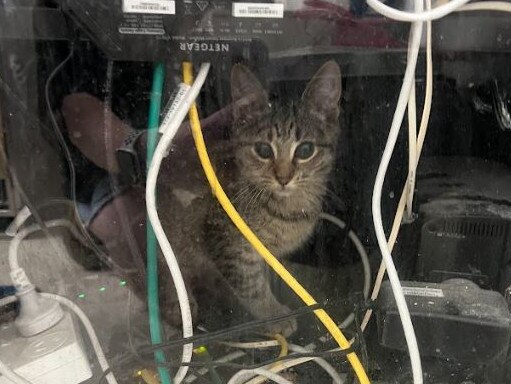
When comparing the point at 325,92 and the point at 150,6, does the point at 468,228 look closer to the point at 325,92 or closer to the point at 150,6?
the point at 325,92

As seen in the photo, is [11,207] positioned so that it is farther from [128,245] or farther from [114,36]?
[114,36]

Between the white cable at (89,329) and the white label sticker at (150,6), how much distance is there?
1.26 ft

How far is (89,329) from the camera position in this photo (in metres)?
0.62

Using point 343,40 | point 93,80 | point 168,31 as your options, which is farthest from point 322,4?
point 93,80


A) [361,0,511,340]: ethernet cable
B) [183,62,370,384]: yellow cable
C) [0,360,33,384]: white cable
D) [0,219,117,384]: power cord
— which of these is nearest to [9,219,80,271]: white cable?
[0,219,117,384]: power cord

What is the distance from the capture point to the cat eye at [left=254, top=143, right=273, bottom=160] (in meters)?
0.76

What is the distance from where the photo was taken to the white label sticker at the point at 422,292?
567 mm

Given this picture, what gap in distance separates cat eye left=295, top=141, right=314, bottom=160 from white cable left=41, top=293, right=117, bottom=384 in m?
0.42

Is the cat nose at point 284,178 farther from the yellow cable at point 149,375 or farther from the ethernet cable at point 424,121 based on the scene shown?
the yellow cable at point 149,375

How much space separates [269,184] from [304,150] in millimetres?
83

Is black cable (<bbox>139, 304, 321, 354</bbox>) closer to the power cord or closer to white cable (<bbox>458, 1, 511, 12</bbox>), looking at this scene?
the power cord

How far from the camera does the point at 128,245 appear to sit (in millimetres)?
648

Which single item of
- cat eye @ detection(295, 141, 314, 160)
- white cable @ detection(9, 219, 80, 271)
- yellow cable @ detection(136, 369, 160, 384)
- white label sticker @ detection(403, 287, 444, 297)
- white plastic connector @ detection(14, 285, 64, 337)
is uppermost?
cat eye @ detection(295, 141, 314, 160)

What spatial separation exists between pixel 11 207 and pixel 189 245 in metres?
0.25
